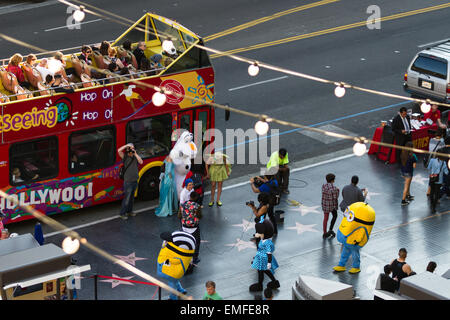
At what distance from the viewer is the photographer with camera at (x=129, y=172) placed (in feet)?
64.6

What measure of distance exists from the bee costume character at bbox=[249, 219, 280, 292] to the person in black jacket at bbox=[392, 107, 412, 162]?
291 inches

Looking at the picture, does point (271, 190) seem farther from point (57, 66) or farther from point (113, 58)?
point (57, 66)

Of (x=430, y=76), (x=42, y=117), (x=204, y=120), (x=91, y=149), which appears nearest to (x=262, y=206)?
(x=204, y=120)

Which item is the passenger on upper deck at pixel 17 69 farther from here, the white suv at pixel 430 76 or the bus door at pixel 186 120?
the white suv at pixel 430 76

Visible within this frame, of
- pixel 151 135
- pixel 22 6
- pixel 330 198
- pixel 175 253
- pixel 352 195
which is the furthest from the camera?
pixel 22 6

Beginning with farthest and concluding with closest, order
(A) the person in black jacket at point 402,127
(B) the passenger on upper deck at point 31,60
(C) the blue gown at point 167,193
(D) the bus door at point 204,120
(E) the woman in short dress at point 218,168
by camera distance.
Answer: (A) the person in black jacket at point 402,127 → (D) the bus door at point 204,120 → (E) the woman in short dress at point 218,168 → (C) the blue gown at point 167,193 → (B) the passenger on upper deck at point 31,60

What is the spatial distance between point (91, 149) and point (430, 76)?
1129 centimetres

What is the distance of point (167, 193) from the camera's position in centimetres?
2005

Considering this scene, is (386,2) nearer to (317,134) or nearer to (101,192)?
(317,134)

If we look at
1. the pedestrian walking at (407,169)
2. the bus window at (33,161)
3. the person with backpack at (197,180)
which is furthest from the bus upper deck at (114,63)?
the pedestrian walking at (407,169)

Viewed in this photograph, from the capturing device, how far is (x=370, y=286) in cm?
1714

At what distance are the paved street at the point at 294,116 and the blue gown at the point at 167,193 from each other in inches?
11.6

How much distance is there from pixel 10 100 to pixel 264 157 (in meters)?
7.49
